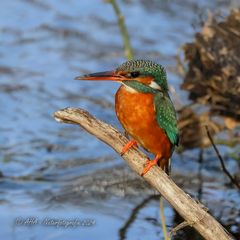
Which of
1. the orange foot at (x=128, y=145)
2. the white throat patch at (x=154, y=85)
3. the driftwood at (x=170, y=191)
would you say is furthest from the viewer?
the white throat patch at (x=154, y=85)

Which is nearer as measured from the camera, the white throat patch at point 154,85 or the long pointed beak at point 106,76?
the long pointed beak at point 106,76

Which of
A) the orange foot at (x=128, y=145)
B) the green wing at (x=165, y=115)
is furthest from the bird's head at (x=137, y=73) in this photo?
the orange foot at (x=128, y=145)

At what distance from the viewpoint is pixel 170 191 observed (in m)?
3.89

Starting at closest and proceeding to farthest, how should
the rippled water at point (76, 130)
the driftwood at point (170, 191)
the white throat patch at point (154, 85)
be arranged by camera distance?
the driftwood at point (170, 191) < the white throat patch at point (154, 85) < the rippled water at point (76, 130)

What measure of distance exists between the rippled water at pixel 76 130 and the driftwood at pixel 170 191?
3.92 ft

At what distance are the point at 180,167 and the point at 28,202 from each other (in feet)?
4.47

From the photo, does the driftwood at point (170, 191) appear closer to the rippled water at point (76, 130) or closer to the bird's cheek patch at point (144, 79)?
the bird's cheek patch at point (144, 79)

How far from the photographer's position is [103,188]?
5.88 meters

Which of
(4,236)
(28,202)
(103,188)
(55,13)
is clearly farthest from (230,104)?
(55,13)

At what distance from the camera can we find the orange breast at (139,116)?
163 inches

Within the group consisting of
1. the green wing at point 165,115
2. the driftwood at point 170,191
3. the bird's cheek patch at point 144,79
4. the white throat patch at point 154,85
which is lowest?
the driftwood at point 170,191

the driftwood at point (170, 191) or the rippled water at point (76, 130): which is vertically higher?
the rippled water at point (76, 130)

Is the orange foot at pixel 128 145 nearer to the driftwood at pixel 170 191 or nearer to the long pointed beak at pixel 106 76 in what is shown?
the driftwood at pixel 170 191

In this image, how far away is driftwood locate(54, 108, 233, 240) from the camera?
12.7ft
